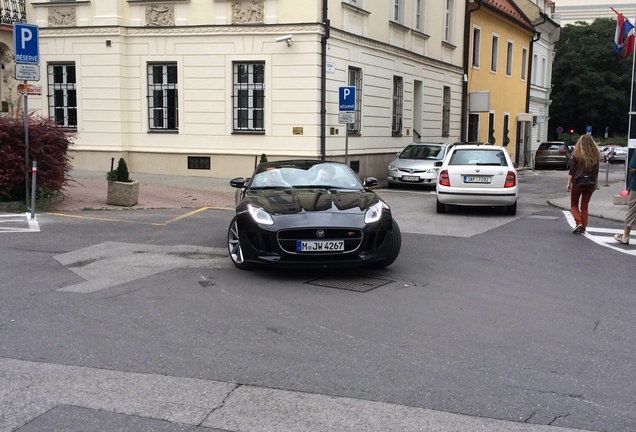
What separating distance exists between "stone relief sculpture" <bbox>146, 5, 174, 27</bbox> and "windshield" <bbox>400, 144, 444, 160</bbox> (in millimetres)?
8477

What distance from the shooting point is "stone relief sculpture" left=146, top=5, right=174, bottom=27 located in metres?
20.8

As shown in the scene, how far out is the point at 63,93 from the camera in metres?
21.9

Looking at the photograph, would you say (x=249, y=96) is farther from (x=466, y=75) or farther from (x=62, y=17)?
(x=466, y=75)

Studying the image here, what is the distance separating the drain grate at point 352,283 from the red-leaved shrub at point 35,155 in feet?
25.2

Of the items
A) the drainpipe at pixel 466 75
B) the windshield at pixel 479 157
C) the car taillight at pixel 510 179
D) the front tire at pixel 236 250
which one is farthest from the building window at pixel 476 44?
the front tire at pixel 236 250

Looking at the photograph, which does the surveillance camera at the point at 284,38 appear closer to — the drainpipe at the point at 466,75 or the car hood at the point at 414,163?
the car hood at the point at 414,163

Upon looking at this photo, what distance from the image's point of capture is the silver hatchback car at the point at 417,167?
2106cm

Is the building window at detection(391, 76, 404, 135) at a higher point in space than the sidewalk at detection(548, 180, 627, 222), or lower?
higher

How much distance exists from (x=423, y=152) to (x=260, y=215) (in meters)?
15.2

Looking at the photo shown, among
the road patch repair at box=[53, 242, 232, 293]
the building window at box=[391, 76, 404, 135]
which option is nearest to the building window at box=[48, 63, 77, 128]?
the building window at box=[391, 76, 404, 135]

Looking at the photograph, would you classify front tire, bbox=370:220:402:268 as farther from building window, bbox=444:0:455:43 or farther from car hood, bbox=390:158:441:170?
building window, bbox=444:0:455:43

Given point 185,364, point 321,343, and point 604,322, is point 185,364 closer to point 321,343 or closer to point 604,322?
point 321,343

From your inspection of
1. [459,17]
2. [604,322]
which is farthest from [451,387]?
[459,17]

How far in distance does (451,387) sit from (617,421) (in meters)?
1.03
